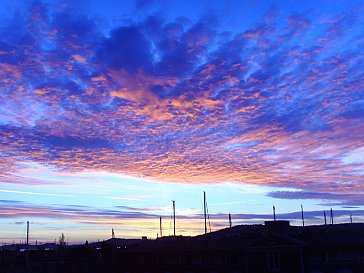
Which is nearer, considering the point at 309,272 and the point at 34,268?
the point at 309,272

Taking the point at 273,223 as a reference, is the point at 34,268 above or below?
below

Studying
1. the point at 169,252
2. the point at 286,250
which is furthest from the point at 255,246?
the point at 169,252

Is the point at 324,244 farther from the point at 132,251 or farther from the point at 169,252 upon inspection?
the point at 132,251

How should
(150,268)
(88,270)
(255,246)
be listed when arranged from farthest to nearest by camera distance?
(88,270)
(150,268)
(255,246)

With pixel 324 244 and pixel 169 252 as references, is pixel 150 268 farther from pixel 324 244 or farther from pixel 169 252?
pixel 324 244

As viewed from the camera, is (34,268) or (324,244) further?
(34,268)

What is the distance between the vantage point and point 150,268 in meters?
58.4

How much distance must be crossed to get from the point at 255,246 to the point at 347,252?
9.49m

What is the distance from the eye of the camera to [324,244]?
48.4 m

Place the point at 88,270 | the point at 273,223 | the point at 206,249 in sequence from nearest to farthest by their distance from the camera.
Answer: the point at 206,249 → the point at 273,223 → the point at 88,270

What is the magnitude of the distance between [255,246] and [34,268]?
37.1m

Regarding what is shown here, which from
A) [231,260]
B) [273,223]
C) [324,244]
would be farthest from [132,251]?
[324,244]

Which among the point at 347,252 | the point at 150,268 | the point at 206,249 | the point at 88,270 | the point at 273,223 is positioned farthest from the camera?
the point at 88,270

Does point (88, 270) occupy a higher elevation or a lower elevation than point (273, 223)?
lower
